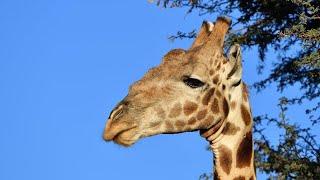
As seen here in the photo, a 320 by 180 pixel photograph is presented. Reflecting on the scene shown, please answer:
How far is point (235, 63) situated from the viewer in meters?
8.02

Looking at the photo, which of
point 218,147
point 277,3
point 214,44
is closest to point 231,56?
point 214,44

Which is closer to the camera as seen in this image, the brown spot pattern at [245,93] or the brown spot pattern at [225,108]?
the brown spot pattern at [225,108]

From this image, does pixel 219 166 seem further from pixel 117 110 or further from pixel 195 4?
pixel 195 4

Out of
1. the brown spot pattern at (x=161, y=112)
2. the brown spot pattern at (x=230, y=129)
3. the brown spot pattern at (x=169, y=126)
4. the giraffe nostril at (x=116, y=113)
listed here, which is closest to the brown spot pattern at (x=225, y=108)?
the brown spot pattern at (x=230, y=129)

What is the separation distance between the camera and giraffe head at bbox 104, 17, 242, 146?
24.6ft

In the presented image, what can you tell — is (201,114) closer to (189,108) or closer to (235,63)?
(189,108)

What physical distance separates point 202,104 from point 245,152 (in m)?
0.68

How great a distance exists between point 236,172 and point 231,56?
1175 millimetres

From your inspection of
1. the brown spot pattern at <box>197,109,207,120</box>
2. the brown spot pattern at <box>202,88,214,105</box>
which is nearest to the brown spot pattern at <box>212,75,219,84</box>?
the brown spot pattern at <box>202,88,214,105</box>

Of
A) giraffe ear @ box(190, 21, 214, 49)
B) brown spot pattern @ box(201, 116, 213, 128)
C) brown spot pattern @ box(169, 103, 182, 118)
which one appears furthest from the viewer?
giraffe ear @ box(190, 21, 214, 49)

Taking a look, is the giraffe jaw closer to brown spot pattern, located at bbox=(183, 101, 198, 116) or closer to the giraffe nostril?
the giraffe nostril

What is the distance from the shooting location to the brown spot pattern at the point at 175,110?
25.6ft

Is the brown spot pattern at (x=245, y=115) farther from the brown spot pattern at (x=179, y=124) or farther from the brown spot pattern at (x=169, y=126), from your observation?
the brown spot pattern at (x=169, y=126)

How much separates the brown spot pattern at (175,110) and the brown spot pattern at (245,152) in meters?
0.76
